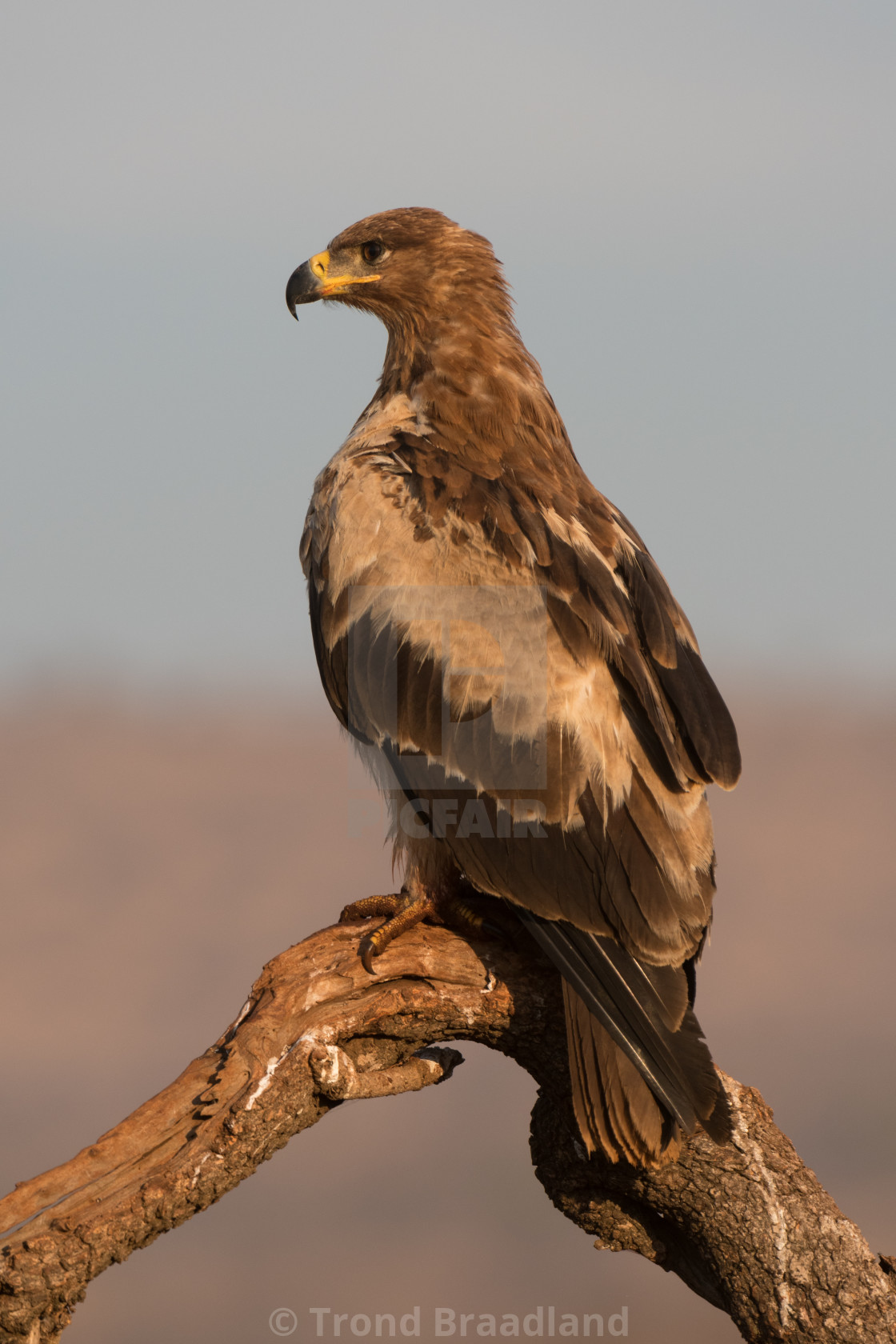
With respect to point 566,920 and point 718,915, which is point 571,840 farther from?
point 718,915

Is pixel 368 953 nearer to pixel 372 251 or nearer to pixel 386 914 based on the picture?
pixel 386 914

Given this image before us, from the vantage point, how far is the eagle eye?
19.9 feet

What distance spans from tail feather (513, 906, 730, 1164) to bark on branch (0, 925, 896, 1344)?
34cm

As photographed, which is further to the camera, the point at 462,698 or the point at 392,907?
the point at 392,907

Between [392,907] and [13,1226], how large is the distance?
5.82 ft

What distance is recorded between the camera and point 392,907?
503cm

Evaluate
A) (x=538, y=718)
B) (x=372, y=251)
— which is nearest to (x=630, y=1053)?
(x=538, y=718)

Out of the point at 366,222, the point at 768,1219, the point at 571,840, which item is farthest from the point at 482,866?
the point at 366,222

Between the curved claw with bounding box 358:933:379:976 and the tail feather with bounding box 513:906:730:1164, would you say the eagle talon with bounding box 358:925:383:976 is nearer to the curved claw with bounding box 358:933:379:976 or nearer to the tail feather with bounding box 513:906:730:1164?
the curved claw with bounding box 358:933:379:976

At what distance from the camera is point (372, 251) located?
6074 mm

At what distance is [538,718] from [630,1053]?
1.20 meters

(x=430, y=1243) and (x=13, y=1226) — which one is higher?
(x=13, y=1226)

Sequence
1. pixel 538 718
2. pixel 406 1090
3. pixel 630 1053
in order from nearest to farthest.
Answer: pixel 630 1053
pixel 538 718
pixel 406 1090

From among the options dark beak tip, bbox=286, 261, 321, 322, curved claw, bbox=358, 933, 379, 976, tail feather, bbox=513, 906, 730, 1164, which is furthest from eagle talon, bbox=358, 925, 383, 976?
dark beak tip, bbox=286, 261, 321, 322
